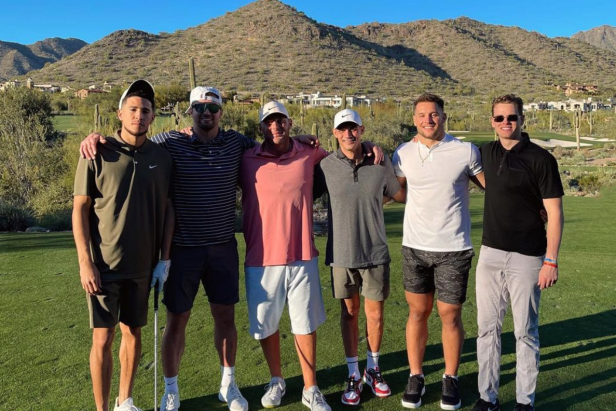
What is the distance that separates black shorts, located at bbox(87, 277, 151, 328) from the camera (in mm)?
3338

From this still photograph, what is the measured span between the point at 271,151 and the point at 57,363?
2.51m

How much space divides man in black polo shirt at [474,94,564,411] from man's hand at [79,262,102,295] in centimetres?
259

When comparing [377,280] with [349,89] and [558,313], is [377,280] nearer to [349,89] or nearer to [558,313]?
[558,313]

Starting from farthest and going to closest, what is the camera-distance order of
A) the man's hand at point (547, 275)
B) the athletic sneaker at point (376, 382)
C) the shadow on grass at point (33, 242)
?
the shadow on grass at point (33, 242)
the athletic sneaker at point (376, 382)
the man's hand at point (547, 275)

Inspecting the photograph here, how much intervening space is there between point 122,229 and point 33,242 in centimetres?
711

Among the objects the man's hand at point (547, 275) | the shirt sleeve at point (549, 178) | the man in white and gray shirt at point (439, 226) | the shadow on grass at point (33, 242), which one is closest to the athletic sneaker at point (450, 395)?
the man in white and gray shirt at point (439, 226)

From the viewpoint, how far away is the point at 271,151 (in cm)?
375

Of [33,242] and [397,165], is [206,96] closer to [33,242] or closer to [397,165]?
[397,165]

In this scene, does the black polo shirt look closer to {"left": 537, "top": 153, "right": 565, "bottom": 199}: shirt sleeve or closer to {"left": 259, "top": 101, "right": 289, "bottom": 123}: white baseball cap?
{"left": 537, "top": 153, "right": 565, "bottom": 199}: shirt sleeve

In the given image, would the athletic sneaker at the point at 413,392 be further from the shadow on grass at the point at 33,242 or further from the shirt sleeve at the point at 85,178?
the shadow on grass at the point at 33,242

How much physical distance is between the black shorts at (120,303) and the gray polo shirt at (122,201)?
0.07 metres

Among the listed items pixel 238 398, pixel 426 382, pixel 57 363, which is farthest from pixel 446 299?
pixel 57 363

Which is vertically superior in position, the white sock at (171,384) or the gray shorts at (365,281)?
the gray shorts at (365,281)

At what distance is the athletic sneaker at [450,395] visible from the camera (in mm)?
3559
